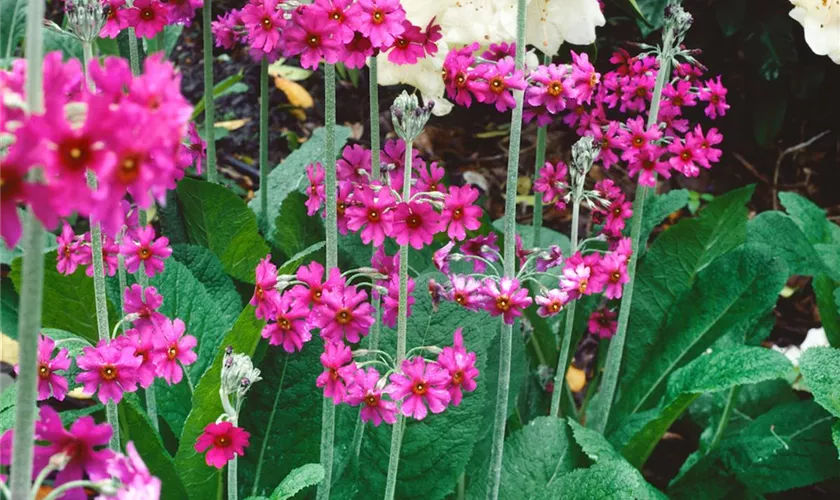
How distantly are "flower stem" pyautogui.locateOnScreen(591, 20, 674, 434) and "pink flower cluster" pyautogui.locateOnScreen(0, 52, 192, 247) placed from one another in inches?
48.7

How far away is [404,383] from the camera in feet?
4.07

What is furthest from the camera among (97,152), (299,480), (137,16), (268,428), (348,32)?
(268,428)

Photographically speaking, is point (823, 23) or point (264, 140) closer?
point (823, 23)

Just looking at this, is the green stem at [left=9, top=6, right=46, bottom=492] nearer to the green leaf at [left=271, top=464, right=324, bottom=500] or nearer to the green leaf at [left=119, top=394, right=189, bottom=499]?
the green leaf at [left=271, top=464, right=324, bottom=500]

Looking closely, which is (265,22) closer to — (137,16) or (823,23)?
(137,16)

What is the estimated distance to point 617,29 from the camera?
313cm

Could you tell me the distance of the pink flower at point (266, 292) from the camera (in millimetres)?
1317

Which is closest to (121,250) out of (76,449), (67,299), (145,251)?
(145,251)

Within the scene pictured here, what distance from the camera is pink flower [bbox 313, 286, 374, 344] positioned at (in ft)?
4.24

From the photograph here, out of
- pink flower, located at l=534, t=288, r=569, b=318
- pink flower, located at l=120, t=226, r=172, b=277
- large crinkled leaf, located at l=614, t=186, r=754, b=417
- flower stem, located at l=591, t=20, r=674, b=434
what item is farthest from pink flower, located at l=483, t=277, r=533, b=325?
large crinkled leaf, located at l=614, t=186, r=754, b=417

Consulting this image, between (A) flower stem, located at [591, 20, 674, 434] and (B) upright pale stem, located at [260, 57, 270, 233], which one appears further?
(B) upright pale stem, located at [260, 57, 270, 233]

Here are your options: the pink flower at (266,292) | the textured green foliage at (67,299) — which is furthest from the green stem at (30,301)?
the textured green foliage at (67,299)

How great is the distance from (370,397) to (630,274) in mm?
853

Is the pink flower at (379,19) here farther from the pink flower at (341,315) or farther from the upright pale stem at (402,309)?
the pink flower at (341,315)
